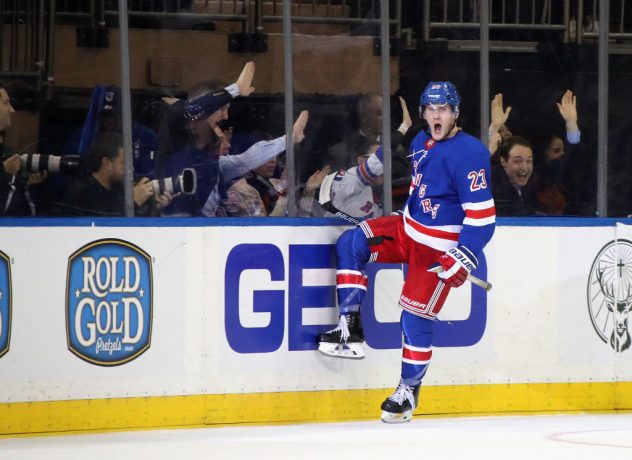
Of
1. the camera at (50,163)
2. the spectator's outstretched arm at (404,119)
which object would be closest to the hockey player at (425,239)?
the spectator's outstretched arm at (404,119)

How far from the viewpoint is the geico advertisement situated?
19.3 feet

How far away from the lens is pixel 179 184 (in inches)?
231

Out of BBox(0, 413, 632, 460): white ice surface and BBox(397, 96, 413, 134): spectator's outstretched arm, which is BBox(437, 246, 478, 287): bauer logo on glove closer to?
BBox(0, 413, 632, 460): white ice surface

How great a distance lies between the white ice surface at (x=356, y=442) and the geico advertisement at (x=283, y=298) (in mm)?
399

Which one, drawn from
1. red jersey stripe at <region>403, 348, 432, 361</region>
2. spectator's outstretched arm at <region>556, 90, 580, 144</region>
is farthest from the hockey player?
spectator's outstretched arm at <region>556, 90, 580, 144</region>

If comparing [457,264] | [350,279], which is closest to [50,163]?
[350,279]

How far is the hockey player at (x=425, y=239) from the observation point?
5.64m

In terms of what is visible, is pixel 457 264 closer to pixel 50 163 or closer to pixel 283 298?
pixel 283 298

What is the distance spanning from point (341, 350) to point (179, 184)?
1051 millimetres

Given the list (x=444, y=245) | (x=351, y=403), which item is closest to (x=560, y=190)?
(x=444, y=245)

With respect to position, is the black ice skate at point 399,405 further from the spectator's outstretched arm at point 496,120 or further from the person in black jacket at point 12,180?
the person in black jacket at point 12,180

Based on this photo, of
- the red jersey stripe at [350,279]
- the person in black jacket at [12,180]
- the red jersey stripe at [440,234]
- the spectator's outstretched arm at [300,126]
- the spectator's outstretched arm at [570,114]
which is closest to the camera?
the person in black jacket at [12,180]

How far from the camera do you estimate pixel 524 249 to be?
21.1ft

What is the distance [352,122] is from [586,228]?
1347 mm
